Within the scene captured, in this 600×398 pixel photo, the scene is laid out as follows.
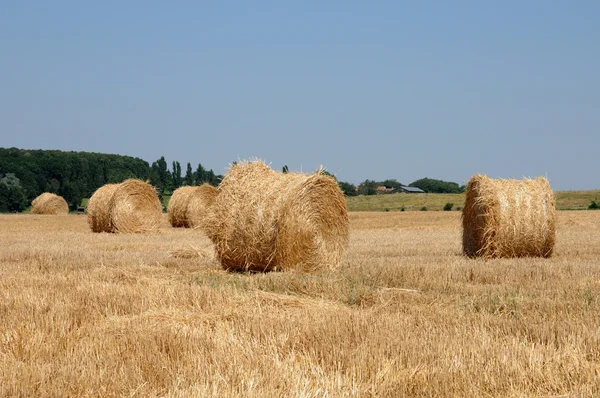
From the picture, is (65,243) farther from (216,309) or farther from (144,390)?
(144,390)

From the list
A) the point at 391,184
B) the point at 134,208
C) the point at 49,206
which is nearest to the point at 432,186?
the point at 391,184

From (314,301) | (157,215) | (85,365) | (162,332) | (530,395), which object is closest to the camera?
(530,395)

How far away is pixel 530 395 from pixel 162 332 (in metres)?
2.90

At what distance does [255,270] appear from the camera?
1164 cm

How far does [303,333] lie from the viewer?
5996 mm

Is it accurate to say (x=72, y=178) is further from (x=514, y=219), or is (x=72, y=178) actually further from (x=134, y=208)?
(x=514, y=219)

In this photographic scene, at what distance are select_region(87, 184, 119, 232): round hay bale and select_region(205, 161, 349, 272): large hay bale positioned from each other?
12328mm

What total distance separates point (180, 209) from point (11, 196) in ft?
122

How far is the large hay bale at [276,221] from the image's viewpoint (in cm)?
1125

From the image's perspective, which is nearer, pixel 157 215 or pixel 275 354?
pixel 275 354

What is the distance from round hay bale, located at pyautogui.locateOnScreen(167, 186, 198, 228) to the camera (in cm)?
2691

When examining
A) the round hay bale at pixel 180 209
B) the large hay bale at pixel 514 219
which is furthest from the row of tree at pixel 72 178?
the large hay bale at pixel 514 219

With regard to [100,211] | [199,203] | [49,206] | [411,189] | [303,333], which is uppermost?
[411,189]

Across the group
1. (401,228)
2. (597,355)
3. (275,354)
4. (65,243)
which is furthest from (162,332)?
(401,228)
